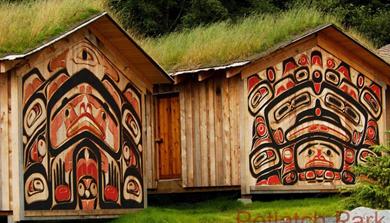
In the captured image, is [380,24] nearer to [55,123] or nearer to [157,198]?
[157,198]

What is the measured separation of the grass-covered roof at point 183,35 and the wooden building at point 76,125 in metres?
0.33

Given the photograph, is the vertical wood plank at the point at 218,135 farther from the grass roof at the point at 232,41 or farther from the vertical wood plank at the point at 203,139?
the grass roof at the point at 232,41

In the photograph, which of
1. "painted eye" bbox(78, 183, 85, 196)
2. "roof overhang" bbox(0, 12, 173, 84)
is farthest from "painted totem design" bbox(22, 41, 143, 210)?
"roof overhang" bbox(0, 12, 173, 84)

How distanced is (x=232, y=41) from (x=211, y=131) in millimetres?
2080

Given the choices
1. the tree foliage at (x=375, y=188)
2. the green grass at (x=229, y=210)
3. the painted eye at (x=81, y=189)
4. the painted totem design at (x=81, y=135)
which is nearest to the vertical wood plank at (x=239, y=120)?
the green grass at (x=229, y=210)

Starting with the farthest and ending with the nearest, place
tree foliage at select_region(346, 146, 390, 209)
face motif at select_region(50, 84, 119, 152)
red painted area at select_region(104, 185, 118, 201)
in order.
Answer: red painted area at select_region(104, 185, 118, 201) < face motif at select_region(50, 84, 119, 152) < tree foliage at select_region(346, 146, 390, 209)

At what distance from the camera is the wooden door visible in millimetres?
25109

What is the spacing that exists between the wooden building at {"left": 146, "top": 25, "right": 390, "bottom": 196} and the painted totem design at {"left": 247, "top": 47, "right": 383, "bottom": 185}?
2cm

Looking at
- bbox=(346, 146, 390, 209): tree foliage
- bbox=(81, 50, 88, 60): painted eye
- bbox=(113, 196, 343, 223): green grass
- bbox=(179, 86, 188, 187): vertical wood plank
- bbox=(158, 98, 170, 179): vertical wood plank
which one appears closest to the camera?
bbox=(346, 146, 390, 209): tree foliage

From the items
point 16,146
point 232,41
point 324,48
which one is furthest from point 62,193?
point 324,48

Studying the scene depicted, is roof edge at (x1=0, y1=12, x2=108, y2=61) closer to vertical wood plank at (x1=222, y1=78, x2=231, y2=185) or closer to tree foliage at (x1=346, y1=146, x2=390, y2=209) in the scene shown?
vertical wood plank at (x1=222, y1=78, x2=231, y2=185)

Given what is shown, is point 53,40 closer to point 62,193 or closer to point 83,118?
point 83,118

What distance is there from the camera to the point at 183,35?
2730cm

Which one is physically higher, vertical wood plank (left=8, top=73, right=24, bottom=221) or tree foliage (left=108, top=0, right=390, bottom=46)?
tree foliage (left=108, top=0, right=390, bottom=46)
